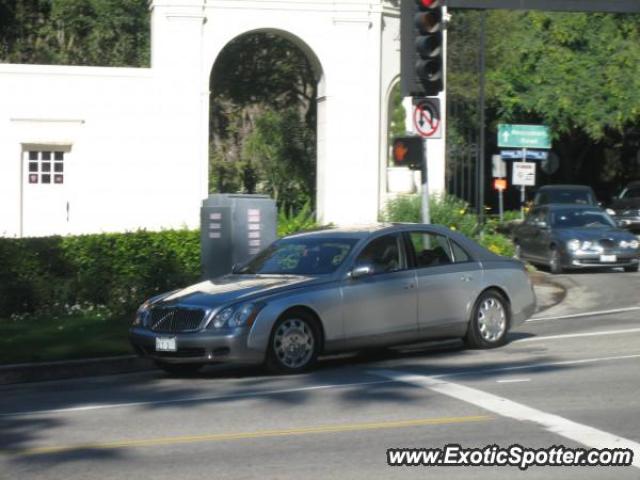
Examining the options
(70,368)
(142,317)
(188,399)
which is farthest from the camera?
(70,368)

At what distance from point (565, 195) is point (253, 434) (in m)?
27.5

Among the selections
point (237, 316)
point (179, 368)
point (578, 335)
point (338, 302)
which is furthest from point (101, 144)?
point (237, 316)

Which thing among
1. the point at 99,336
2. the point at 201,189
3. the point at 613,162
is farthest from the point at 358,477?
the point at 613,162

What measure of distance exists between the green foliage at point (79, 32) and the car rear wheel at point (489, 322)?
2959cm

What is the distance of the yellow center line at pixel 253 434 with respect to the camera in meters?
9.16

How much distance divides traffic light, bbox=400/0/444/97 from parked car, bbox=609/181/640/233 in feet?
77.7

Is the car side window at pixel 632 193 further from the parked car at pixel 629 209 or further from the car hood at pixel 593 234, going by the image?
the car hood at pixel 593 234

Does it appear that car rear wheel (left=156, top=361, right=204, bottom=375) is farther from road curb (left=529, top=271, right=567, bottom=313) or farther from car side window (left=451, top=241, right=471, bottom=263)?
road curb (left=529, top=271, right=567, bottom=313)

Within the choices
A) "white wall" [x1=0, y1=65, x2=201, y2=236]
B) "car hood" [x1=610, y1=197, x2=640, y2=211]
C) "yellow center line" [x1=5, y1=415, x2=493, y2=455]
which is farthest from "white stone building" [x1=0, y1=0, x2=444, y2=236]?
"yellow center line" [x1=5, y1=415, x2=493, y2=455]

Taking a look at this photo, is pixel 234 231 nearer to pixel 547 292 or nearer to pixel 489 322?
pixel 489 322

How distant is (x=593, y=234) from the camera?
89.6 ft

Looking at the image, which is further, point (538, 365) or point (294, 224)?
point (294, 224)

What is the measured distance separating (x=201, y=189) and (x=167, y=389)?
15063 millimetres

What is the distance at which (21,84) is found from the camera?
26594 mm
